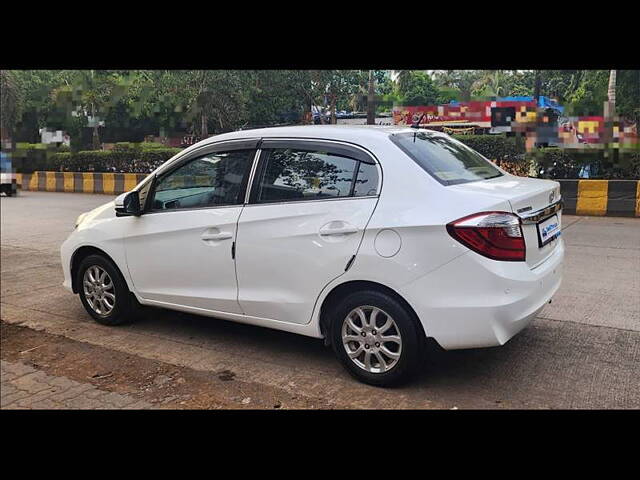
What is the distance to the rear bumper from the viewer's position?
133 inches

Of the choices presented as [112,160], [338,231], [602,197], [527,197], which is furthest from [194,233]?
[112,160]

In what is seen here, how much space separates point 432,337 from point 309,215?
1131 mm

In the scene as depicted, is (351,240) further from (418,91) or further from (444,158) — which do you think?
(418,91)

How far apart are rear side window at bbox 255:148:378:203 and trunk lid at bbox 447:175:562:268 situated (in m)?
0.62

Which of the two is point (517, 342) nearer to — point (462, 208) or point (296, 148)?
point (462, 208)

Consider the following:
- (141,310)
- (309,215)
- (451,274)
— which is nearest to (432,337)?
(451,274)

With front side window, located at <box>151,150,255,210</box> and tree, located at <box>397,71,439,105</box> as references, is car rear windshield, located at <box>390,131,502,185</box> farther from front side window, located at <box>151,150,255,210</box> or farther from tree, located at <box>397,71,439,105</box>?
tree, located at <box>397,71,439,105</box>

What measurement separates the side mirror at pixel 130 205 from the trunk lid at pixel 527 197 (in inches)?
102

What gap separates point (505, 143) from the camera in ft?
42.5

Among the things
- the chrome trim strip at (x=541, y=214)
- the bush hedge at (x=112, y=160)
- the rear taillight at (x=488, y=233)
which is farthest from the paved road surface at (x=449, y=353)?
the bush hedge at (x=112, y=160)

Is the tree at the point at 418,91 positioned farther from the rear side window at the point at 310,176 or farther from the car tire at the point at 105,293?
the rear side window at the point at 310,176

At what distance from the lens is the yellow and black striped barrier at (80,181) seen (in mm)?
17812

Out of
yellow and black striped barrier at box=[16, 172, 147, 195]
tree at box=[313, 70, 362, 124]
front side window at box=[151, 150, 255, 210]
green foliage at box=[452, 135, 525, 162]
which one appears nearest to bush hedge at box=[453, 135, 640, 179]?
green foliage at box=[452, 135, 525, 162]

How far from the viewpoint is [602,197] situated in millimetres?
11086
